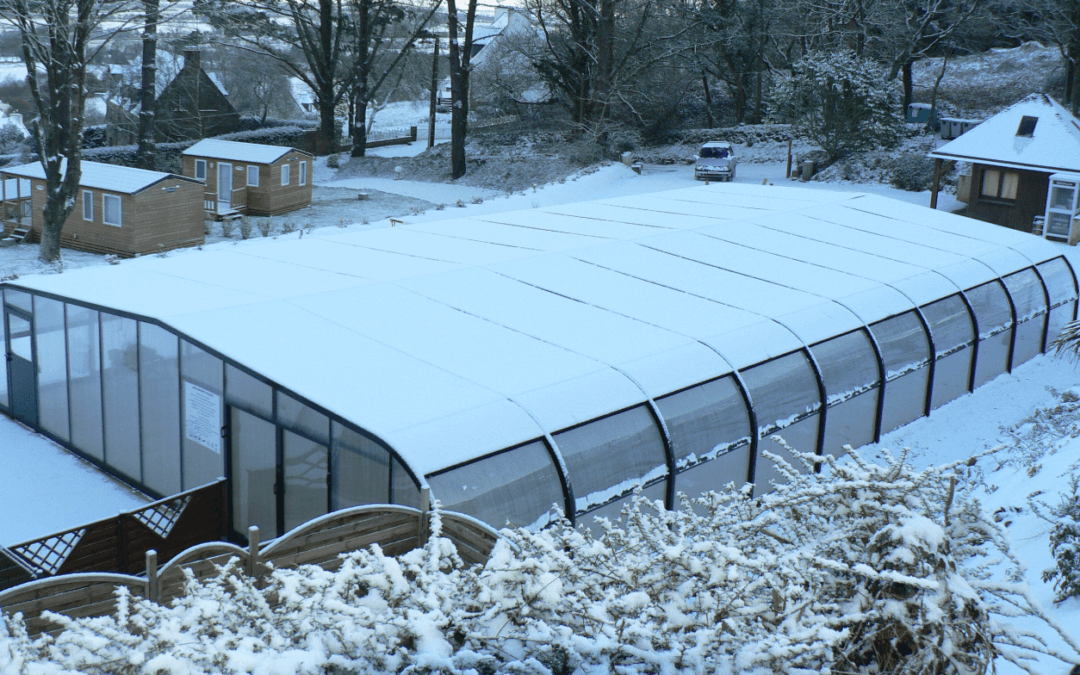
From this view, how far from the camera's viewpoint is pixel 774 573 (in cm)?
450

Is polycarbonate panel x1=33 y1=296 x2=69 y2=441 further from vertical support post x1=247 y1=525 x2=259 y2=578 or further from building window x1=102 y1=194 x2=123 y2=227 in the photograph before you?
building window x1=102 y1=194 x2=123 y2=227

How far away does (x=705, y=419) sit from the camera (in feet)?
36.3

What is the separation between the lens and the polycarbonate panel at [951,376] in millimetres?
15219

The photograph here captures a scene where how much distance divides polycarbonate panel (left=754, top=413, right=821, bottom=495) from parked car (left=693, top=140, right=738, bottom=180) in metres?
24.1

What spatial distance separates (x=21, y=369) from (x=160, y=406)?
407cm

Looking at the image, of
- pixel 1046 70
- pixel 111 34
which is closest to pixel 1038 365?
pixel 111 34

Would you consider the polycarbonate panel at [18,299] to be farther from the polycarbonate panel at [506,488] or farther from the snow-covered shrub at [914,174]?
the snow-covered shrub at [914,174]

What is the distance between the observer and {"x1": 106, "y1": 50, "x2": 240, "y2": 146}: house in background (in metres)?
Result: 49.6

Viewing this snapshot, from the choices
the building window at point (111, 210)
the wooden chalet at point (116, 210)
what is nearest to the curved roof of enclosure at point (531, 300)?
the wooden chalet at point (116, 210)

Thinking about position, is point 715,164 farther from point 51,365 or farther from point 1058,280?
point 51,365

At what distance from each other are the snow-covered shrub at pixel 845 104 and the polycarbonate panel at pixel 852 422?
25249mm

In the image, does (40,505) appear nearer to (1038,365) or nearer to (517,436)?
(517,436)

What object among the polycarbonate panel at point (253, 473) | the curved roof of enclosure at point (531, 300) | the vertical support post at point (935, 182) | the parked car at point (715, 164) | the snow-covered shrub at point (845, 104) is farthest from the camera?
the snow-covered shrub at point (845, 104)

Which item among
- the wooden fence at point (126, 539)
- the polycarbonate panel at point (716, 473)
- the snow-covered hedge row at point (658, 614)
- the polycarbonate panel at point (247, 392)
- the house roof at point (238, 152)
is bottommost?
the wooden fence at point (126, 539)
